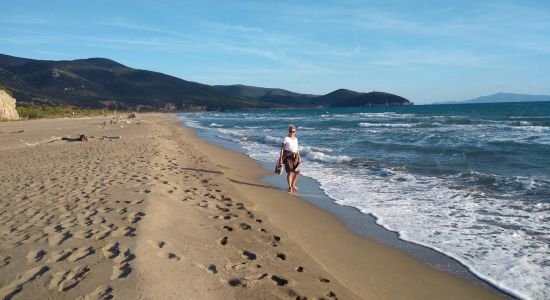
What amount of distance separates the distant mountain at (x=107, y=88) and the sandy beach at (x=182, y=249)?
321ft

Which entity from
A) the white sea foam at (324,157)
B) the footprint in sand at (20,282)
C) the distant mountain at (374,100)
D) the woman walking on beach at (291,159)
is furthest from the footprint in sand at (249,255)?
the distant mountain at (374,100)

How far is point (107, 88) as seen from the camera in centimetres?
14675

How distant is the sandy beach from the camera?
376 centimetres

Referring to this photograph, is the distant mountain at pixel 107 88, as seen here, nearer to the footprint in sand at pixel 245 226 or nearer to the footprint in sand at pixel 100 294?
the footprint in sand at pixel 245 226

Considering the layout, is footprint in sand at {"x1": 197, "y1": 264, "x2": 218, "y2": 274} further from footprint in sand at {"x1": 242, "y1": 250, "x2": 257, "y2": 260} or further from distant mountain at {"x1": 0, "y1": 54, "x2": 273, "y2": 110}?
distant mountain at {"x1": 0, "y1": 54, "x2": 273, "y2": 110}

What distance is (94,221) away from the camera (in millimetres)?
5648

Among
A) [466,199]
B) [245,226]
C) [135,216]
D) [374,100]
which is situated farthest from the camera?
[374,100]

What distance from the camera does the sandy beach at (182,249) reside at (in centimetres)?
376

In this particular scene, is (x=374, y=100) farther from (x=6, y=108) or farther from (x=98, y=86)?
(x=6, y=108)

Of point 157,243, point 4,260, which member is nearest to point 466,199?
point 157,243

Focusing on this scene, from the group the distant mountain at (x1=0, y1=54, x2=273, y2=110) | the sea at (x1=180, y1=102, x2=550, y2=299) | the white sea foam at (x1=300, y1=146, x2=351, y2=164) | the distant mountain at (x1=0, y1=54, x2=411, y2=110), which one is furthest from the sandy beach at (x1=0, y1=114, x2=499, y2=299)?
the distant mountain at (x1=0, y1=54, x2=273, y2=110)

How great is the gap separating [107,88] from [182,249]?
15604 cm

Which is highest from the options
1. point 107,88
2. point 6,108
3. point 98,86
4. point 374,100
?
point 98,86

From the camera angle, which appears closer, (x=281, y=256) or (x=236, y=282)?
(x=236, y=282)
